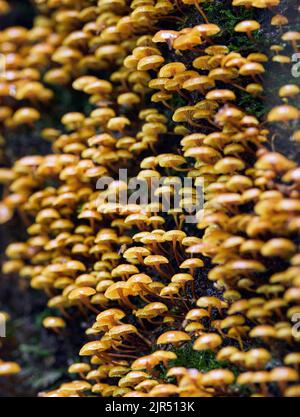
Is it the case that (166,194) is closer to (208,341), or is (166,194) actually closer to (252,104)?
(252,104)

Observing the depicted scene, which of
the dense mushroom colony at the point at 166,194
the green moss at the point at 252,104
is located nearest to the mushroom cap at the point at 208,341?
the dense mushroom colony at the point at 166,194

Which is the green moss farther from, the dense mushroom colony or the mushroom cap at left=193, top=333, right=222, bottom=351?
the mushroom cap at left=193, top=333, right=222, bottom=351

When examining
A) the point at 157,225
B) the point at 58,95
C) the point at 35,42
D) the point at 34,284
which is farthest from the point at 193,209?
the point at 35,42

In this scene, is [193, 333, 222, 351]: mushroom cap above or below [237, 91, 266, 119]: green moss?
below

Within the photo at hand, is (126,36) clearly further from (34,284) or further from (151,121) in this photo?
(34,284)

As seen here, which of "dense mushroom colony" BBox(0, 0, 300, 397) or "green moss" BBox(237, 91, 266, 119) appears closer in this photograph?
"dense mushroom colony" BBox(0, 0, 300, 397)

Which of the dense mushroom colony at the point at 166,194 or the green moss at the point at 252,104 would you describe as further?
the green moss at the point at 252,104

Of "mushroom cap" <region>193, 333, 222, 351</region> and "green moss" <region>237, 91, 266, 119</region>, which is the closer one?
"mushroom cap" <region>193, 333, 222, 351</region>

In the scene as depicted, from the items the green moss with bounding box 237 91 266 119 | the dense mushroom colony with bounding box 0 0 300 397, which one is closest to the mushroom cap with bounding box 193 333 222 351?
the dense mushroom colony with bounding box 0 0 300 397

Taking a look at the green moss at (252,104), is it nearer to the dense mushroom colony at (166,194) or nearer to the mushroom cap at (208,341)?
the dense mushroom colony at (166,194)
